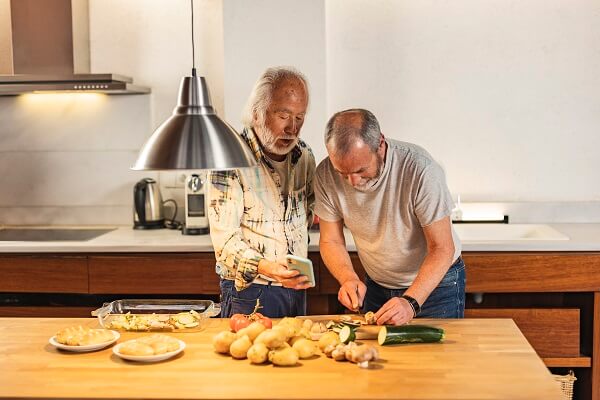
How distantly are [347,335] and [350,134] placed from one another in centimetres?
65

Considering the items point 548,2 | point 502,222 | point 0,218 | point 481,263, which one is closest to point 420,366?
point 481,263

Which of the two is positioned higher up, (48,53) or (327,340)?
(48,53)

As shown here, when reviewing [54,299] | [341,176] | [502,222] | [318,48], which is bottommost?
[54,299]

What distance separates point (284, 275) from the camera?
2832mm

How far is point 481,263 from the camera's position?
3824mm

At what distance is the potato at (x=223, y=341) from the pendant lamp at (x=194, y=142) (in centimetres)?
53

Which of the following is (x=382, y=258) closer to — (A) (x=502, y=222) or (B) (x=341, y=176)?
(B) (x=341, y=176)

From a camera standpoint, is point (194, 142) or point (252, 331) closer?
point (194, 142)

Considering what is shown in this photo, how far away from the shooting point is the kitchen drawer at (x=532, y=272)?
378 centimetres

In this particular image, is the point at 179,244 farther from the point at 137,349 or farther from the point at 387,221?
the point at 137,349

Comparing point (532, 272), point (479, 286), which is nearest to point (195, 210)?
point (479, 286)

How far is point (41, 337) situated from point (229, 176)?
0.85m

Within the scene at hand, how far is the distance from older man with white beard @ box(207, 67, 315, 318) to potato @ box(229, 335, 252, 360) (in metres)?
0.43

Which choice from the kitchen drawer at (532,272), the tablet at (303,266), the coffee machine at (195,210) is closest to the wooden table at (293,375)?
the tablet at (303,266)
